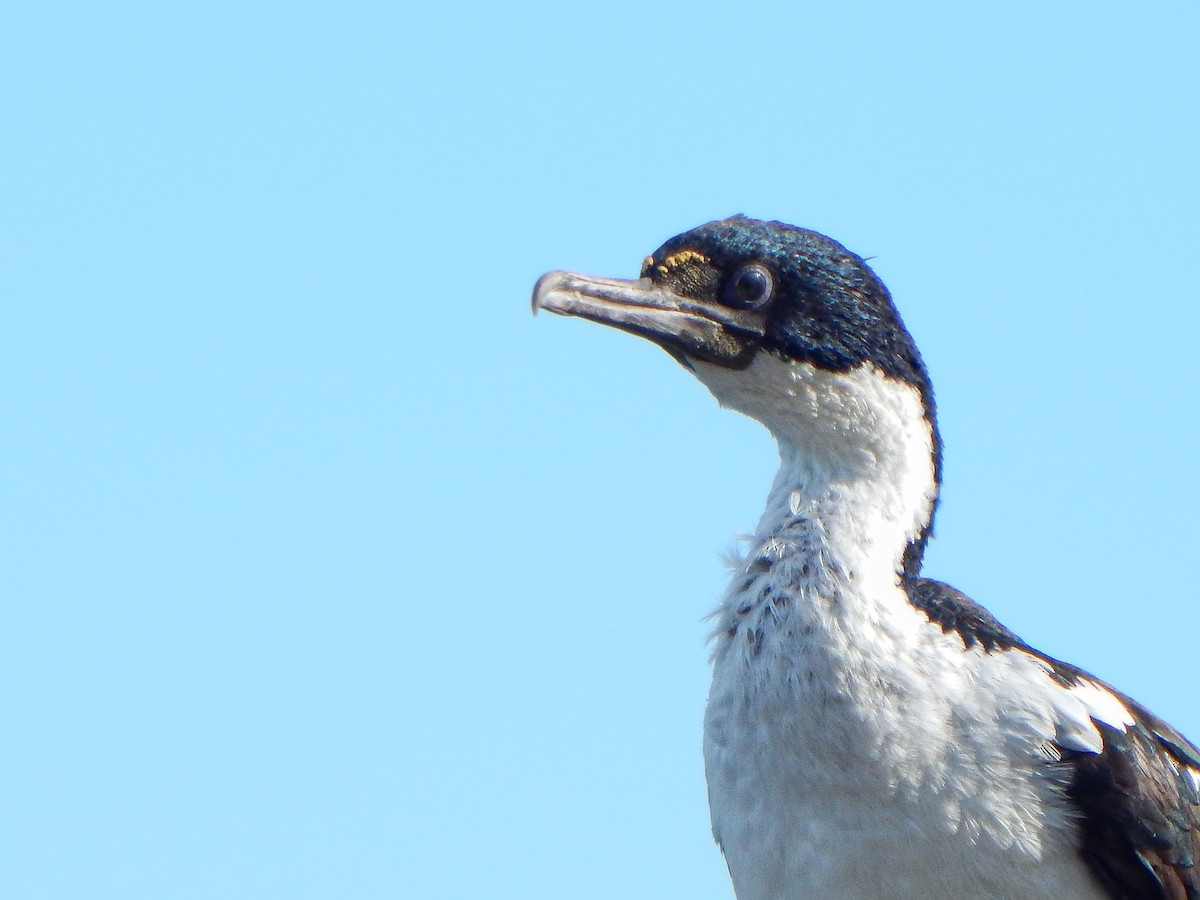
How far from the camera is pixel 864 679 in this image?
4.53m

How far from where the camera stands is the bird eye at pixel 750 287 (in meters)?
5.28

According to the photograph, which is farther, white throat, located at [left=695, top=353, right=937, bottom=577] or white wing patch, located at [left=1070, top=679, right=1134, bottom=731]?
white throat, located at [left=695, top=353, right=937, bottom=577]

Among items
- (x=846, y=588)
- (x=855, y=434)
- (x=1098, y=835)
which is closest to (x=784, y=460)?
(x=855, y=434)

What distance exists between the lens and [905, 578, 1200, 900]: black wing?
15.3ft

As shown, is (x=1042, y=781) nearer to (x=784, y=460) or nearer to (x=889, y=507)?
(x=889, y=507)

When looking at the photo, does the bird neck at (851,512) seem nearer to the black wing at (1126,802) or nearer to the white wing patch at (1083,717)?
the black wing at (1126,802)

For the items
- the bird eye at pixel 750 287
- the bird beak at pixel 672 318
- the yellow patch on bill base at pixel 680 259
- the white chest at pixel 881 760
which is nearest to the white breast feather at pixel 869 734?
the white chest at pixel 881 760

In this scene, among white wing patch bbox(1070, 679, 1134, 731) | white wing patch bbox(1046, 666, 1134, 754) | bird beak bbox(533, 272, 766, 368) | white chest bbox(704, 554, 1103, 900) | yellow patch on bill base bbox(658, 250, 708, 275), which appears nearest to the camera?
white chest bbox(704, 554, 1103, 900)

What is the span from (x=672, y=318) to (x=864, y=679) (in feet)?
4.86

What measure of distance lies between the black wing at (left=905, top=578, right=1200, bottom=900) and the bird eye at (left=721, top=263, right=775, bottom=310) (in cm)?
109

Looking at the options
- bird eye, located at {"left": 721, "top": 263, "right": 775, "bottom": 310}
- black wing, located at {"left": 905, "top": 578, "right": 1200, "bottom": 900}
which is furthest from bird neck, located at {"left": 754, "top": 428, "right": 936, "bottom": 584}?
bird eye, located at {"left": 721, "top": 263, "right": 775, "bottom": 310}

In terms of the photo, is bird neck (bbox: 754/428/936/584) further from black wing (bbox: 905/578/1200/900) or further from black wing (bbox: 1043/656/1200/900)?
black wing (bbox: 1043/656/1200/900)

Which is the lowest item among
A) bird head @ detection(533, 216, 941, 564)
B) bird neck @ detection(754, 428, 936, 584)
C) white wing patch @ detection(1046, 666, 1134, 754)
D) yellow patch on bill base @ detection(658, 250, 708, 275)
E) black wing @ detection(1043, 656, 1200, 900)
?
black wing @ detection(1043, 656, 1200, 900)

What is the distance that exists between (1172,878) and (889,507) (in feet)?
4.63
